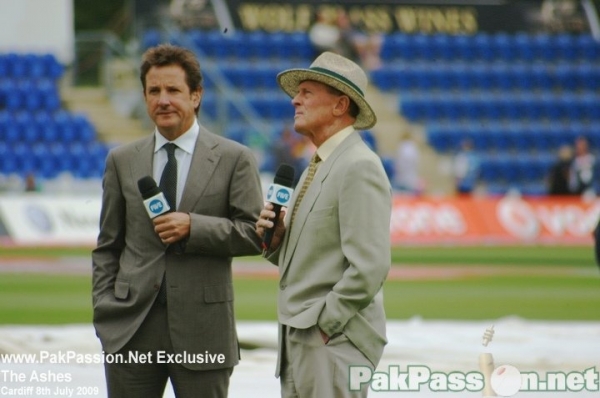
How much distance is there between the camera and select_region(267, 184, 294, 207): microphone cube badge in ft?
15.7

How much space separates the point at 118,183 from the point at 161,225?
0.35 meters

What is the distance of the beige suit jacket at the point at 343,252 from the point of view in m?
4.54

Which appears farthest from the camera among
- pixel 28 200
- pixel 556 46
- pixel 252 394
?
pixel 556 46

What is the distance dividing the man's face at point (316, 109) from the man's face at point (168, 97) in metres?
0.47

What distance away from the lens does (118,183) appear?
4.98m

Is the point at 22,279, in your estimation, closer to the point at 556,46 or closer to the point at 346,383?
the point at 346,383

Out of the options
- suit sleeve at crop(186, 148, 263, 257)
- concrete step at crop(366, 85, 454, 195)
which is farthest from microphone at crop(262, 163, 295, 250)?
concrete step at crop(366, 85, 454, 195)

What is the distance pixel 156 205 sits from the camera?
4738mm

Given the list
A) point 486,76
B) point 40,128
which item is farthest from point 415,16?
point 40,128

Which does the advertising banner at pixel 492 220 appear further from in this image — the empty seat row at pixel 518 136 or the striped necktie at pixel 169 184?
the striped necktie at pixel 169 184

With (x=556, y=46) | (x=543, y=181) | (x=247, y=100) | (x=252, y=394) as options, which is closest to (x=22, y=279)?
(x=252, y=394)

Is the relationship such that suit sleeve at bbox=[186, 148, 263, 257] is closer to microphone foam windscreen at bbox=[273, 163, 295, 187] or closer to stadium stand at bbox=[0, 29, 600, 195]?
microphone foam windscreen at bbox=[273, 163, 295, 187]

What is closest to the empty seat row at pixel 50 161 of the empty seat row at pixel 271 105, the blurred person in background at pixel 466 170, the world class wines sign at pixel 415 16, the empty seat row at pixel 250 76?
the empty seat row at pixel 271 105

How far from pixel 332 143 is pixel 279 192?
31 cm
